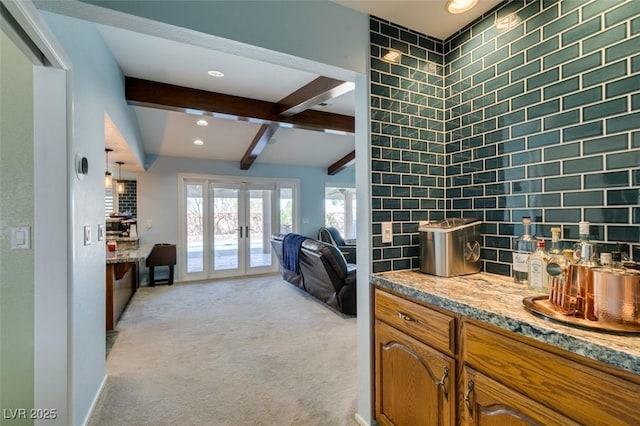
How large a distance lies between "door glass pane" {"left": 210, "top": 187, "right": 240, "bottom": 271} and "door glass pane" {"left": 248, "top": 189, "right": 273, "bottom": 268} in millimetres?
286

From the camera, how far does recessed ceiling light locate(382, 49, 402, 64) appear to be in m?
1.68

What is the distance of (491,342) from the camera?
1002 millimetres

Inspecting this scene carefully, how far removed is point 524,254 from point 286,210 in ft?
17.3

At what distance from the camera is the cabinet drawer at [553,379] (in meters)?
0.71

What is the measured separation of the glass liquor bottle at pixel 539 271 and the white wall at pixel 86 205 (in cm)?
214

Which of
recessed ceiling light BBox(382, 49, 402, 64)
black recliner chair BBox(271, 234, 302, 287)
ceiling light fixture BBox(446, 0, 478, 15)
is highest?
ceiling light fixture BBox(446, 0, 478, 15)

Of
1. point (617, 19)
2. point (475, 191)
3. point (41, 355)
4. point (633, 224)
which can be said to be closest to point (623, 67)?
point (617, 19)

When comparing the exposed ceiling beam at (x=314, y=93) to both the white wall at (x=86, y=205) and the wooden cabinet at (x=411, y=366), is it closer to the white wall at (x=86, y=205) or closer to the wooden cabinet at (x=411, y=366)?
the white wall at (x=86, y=205)

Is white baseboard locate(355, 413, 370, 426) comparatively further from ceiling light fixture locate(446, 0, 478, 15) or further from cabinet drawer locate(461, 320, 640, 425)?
ceiling light fixture locate(446, 0, 478, 15)

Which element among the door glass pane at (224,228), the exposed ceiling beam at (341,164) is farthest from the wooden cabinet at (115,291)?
the exposed ceiling beam at (341,164)

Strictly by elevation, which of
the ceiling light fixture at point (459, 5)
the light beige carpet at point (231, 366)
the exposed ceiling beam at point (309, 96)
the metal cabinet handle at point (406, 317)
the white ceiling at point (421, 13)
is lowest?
the light beige carpet at point (231, 366)

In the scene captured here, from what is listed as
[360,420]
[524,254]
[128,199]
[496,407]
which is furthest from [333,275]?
[128,199]

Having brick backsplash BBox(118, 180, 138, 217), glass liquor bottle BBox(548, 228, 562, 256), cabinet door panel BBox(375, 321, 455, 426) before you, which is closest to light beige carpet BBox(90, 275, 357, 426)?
cabinet door panel BBox(375, 321, 455, 426)

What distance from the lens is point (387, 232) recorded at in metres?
1.66
